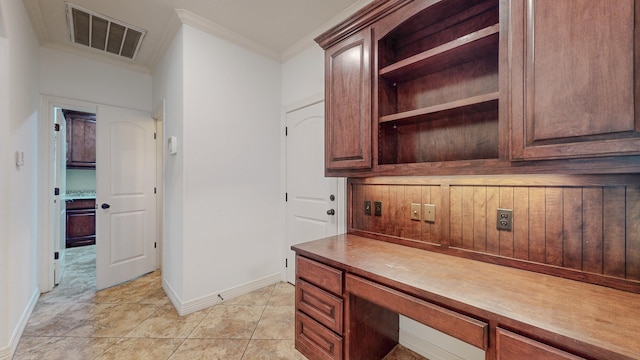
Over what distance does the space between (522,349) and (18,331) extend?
323 cm

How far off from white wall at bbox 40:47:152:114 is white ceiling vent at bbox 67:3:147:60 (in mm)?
276

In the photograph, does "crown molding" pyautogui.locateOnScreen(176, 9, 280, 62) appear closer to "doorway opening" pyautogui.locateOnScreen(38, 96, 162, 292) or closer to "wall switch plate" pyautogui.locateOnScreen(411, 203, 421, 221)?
"doorway opening" pyautogui.locateOnScreen(38, 96, 162, 292)

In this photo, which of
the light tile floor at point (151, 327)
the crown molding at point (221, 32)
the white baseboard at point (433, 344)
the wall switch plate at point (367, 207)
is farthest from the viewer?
the crown molding at point (221, 32)

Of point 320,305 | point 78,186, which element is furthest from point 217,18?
point 78,186

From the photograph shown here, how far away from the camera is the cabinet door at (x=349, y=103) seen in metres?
1.71

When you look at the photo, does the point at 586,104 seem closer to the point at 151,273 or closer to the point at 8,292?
the point at 8,292

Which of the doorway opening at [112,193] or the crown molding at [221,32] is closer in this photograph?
the crown molding at [221,32]

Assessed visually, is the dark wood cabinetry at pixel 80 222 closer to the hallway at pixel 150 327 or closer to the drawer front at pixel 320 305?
the hallway at pixel 150 327

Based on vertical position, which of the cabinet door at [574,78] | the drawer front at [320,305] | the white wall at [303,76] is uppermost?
the white wall at [303,76]

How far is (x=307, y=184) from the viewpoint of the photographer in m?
2.81

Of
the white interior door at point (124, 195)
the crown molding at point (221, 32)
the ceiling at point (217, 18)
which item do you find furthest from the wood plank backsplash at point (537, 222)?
A: the white interior door at point (124, 195)

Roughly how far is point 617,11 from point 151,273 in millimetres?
4492

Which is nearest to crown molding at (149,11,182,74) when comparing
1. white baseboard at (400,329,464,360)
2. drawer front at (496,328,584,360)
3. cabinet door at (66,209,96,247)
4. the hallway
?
the hallway

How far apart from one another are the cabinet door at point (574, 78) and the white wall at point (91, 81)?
12.7 ft
